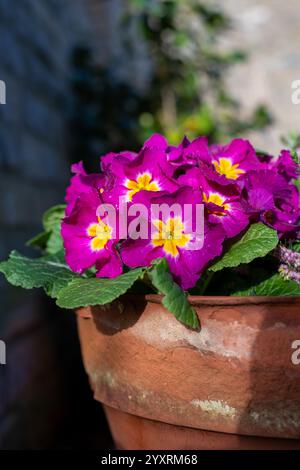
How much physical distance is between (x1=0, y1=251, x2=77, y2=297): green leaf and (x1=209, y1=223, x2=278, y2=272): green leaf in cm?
27

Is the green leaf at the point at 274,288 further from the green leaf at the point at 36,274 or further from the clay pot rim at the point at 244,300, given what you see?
the green leaf at the point at 36,274

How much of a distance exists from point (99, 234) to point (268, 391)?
357 mm

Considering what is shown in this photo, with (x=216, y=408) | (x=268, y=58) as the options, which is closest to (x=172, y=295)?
(x=216, y=408)

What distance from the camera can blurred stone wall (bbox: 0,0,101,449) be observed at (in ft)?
4.27

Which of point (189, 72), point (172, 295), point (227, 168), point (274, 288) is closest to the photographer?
point (172, 295)

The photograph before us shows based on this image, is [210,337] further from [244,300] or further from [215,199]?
[215,199]

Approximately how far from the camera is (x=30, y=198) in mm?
1615

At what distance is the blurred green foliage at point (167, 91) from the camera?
238 cm

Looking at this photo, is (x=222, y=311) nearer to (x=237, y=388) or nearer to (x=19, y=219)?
(x=237, y=388)

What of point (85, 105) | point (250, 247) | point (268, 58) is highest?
point (268, 58)

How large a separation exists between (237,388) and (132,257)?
0.25 meters

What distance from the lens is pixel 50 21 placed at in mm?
2041

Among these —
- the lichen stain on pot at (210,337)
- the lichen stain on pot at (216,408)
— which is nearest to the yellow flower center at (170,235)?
the lichen stain on pot at (210,337)

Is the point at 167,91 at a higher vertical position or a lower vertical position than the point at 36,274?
higher
